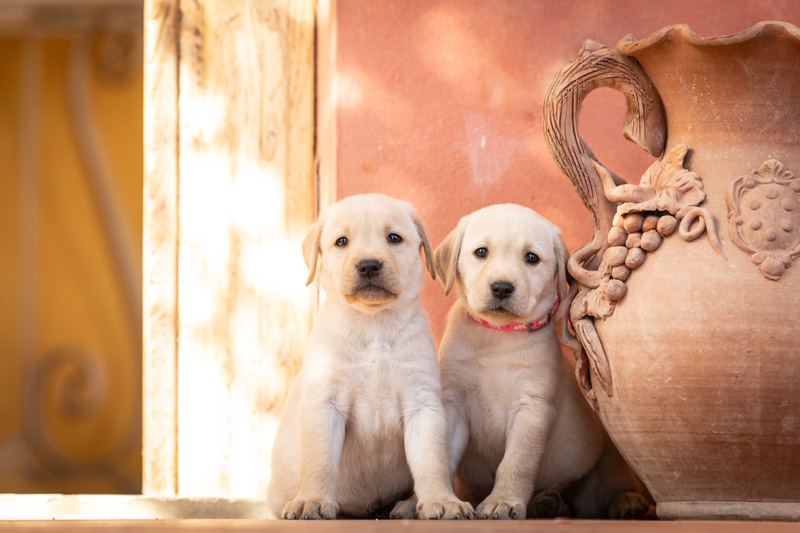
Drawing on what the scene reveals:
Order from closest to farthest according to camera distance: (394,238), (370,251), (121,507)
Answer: (370,251), (394,238), (121,507)

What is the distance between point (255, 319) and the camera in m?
4.39

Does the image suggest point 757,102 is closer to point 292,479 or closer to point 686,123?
point 686,123

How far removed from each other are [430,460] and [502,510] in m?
0.28

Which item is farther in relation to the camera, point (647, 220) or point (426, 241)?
point (426, 241)

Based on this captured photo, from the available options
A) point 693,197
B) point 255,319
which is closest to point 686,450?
point 693,197

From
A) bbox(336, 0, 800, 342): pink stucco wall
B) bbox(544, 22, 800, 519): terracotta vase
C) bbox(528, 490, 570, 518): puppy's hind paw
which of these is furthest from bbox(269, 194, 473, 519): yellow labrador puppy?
bbox(336, 0, 800, 342): pink stucco wall

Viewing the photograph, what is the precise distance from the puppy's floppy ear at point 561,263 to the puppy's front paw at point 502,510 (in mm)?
773

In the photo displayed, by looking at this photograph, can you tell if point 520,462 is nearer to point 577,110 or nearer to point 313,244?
point 313,244

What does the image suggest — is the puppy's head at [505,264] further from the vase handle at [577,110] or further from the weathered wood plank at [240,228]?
the weathered wood plank at [240,228]

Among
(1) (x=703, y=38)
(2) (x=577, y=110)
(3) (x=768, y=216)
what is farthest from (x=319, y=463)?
(1) (x=703, y=38)

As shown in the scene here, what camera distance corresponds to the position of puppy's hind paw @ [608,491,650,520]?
3451 mm

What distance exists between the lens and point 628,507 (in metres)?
3.46

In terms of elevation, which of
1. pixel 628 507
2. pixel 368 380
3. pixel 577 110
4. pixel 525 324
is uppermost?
pixel 577 110

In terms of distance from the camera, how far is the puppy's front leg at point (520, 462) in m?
3.09
